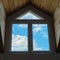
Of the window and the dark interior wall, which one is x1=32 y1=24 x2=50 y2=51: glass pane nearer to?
the window

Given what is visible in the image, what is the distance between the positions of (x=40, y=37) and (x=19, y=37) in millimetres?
617

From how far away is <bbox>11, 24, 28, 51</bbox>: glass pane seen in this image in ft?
14.9

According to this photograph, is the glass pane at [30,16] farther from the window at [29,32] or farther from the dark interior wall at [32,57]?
the dark interior wall at [32,57]

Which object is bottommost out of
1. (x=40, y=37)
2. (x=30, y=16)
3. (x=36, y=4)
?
(x=40, y=37)

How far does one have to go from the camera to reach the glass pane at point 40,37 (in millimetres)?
4535

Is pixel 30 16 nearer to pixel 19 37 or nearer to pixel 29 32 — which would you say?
pixel 29 32

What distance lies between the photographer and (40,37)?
4.64 meters

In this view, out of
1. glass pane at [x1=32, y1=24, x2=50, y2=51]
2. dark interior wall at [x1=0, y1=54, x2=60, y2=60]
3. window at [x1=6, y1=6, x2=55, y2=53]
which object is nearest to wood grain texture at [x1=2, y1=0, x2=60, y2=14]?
window at [x1=6, y1=6, x2=55, y2=53]

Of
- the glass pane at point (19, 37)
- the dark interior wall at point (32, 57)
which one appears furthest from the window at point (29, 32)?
the dark interior wall at point (32, 57)

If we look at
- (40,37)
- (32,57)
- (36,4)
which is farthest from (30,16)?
(32,57)

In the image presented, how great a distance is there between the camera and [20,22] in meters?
4.79

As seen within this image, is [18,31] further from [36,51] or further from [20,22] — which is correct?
[36,51]

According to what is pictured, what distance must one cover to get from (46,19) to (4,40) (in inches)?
56.0

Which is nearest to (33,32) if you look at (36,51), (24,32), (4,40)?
(24,32)
